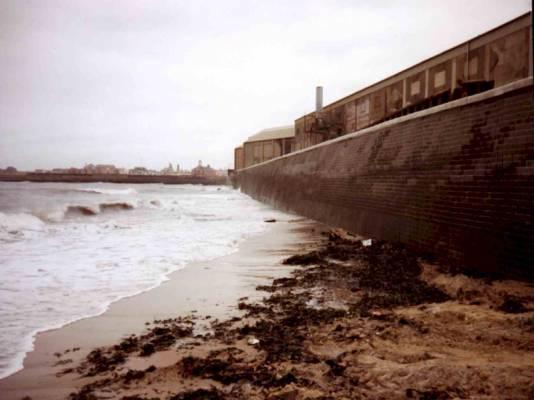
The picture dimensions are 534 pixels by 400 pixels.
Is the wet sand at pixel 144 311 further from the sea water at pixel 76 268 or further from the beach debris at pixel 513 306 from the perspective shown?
the beach debris at pixel 513 306

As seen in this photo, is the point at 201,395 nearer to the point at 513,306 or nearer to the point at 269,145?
the point at 513,306

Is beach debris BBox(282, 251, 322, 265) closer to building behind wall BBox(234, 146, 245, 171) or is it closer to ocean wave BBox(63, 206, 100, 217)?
ocean wave BBox(63, 206, 100, 217)

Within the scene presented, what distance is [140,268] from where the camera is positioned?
7.20 meters

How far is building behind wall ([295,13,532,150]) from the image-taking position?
11858 millimetres

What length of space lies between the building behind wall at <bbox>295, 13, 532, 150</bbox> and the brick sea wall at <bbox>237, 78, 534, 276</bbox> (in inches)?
75.1

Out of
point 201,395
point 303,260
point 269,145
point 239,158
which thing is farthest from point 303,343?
point 239,158

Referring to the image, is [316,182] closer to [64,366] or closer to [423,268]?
[423,268]

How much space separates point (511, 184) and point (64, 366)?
5.19 metres

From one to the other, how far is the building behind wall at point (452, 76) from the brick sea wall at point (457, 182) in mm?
1908

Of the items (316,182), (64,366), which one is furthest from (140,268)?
(316,182)

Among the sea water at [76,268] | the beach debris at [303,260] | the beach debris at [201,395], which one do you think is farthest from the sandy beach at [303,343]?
the beach debris at [303,260]

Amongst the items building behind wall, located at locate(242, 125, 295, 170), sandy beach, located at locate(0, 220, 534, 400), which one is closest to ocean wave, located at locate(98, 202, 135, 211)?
sandy beach, located at locate(0, 220, 534, 400)

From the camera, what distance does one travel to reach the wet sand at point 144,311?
2910 mm

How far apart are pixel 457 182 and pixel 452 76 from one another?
423 inches
